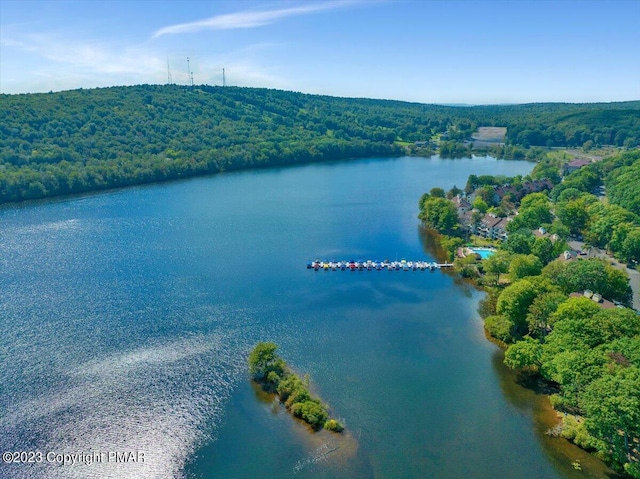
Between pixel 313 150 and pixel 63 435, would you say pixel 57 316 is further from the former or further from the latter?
pixel 313 150

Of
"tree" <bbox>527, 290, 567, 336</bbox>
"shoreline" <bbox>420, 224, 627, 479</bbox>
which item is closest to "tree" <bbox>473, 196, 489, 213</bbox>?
"shoreline" <bbox>420, 224, 627, 479</bbox>

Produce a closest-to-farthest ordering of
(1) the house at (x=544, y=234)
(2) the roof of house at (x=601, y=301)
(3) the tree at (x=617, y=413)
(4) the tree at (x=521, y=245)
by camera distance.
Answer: (3) the tree at (x=617, y=413) → (2) the roof of house at (x=601, y=301) → (4) the tree at (x=521, y=245) → (1) the house at (x=544, y=234)

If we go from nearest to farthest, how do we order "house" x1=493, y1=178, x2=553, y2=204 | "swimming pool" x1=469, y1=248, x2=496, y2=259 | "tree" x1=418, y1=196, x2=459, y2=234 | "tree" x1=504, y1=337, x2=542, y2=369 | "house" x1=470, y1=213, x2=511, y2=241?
"tree" x1=504, y1=337, x2=542, y2=369, "swimming pool" x1=469, y1=248, x2=496, y2=259, "house" x1=470, y1=213, x2=511, y2=241, "tree" x1=418, y1=196, x2=459, y2=234, "house" x1=493, y1=178, x2=553, y2=204

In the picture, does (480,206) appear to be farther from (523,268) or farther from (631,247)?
(523,268)

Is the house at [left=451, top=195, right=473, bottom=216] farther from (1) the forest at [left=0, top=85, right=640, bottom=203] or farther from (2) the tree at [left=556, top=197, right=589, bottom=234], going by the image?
(1) the forest at [left=0, top=85, right=640, bottom=203]

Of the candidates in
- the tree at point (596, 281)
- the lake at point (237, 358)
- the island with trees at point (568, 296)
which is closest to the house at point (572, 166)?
the island with trees at point (568, 296)

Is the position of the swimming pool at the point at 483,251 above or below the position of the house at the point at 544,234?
below

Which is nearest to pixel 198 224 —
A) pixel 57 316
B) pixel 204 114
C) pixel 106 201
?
pixel 106 201

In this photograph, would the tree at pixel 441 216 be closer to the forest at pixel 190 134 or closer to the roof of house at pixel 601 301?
the roof of house at pixel 601 301
